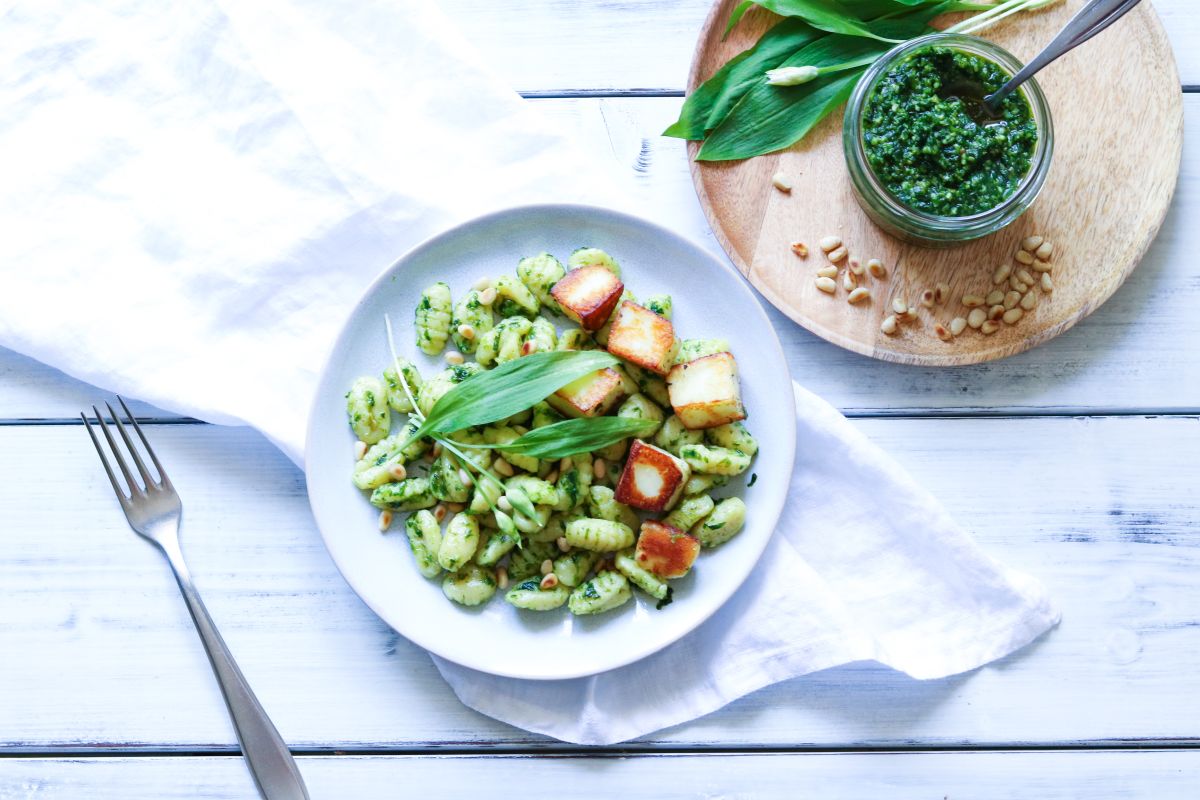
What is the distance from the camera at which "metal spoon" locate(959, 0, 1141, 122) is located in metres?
1.53

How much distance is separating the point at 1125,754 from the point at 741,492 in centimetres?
88

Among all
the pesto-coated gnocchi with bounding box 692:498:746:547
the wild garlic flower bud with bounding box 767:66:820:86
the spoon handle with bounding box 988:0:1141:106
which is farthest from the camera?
the wild garlic flower bud with bounding box 767:66:820:86

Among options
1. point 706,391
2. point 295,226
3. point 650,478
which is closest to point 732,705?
point 650,478

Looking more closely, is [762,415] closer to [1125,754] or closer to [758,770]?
[758,770]

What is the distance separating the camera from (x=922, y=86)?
1.67m

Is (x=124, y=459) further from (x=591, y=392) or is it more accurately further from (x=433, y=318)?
(x=591, y=392)

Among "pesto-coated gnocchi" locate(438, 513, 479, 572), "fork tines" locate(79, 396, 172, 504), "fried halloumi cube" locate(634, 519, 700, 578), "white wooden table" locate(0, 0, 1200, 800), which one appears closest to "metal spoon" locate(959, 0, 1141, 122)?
"white wooden table" locate(0, 0, 1200, 800)

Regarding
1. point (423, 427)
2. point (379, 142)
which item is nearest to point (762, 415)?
point (423, 427)

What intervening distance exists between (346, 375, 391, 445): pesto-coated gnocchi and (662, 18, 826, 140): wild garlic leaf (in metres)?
0.69

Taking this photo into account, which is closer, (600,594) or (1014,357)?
(600,594)

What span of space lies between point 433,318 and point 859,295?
0.75 meters

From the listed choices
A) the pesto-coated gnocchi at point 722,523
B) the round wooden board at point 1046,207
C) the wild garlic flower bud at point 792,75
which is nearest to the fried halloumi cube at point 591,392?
the pesto-coated gnocchi at point 722,523

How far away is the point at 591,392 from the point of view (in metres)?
1.59

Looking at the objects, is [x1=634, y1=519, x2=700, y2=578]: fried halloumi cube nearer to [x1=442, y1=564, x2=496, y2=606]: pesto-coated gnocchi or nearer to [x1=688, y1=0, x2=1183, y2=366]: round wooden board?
[x1=442, y1=564, x2=496, y2=606]: pesto-coated gnocchi
